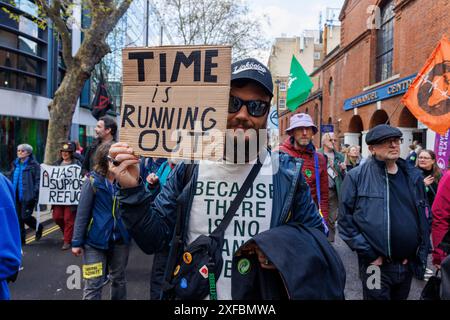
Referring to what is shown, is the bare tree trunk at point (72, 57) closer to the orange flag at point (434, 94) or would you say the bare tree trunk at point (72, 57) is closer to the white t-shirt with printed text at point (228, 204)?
the orange flag at point (434, 94)

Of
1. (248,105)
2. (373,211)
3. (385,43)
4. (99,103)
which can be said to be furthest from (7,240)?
(385,43)

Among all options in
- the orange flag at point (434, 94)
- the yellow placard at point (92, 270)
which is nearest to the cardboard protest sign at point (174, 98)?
the yellow placard at point (92, 270)

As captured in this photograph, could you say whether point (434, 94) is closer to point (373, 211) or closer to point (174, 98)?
point (373, 211)

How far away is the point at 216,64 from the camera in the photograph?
66.4 inches

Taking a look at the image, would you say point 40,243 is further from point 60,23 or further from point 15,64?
point 15,64

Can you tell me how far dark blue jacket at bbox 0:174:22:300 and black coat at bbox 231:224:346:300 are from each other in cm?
125

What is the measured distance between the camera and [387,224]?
309 centimetres

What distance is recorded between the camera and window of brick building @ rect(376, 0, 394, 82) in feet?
62.6

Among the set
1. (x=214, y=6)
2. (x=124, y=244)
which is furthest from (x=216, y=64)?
(x=214, y=6)

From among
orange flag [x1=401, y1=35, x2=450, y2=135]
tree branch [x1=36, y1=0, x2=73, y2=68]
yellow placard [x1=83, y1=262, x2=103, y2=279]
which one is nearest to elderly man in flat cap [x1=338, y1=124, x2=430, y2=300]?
orange flag [x1=401, y1=35, x2=450, y2=135]

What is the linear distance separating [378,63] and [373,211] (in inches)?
779

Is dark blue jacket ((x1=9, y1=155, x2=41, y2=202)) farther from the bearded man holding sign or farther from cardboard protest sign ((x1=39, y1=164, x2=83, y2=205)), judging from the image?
the bearded man holding sign

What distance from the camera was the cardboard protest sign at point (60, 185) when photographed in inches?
264

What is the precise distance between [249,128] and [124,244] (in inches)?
102
